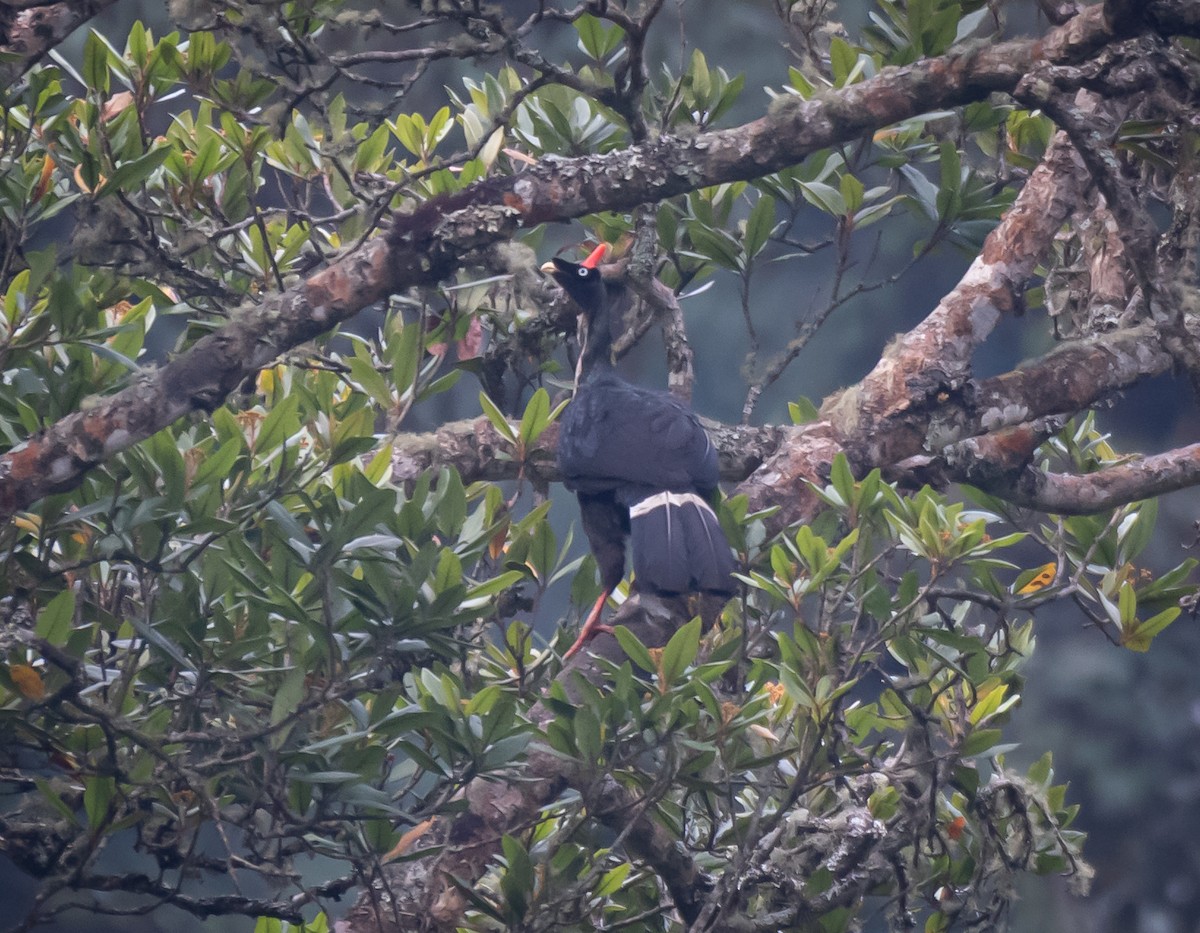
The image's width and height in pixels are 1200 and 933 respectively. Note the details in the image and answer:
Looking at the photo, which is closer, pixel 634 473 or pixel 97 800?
pixel 97 800

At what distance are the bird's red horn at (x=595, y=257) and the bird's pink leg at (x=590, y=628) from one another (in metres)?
1.19

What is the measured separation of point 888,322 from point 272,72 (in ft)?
16.4

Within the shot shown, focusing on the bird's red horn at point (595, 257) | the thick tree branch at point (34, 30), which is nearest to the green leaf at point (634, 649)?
the thick tree branch at point (34, 30)

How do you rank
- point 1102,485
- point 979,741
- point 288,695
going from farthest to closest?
point 1102,485 < point 979,741 < point 288,695

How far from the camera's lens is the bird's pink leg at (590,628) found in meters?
2.66

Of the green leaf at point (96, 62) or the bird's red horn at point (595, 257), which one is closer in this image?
the green leaf at point (96, 62)

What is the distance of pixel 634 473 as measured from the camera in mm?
3217

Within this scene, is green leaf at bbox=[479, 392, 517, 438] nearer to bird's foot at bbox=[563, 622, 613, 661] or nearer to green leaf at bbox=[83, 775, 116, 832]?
bird's foot at bbox=[563, 622, 613, 661]

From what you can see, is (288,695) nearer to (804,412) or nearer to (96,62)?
(96,62)

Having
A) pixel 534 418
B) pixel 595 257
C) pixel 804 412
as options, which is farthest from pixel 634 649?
pixel 595 257

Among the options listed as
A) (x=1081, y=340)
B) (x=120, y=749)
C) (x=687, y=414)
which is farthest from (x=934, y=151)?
(x=120, y=749)

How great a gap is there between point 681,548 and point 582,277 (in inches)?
52.6

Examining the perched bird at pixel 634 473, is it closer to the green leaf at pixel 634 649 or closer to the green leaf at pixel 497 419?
the green leaf at pixel 497 419

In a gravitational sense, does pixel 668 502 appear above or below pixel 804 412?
below
